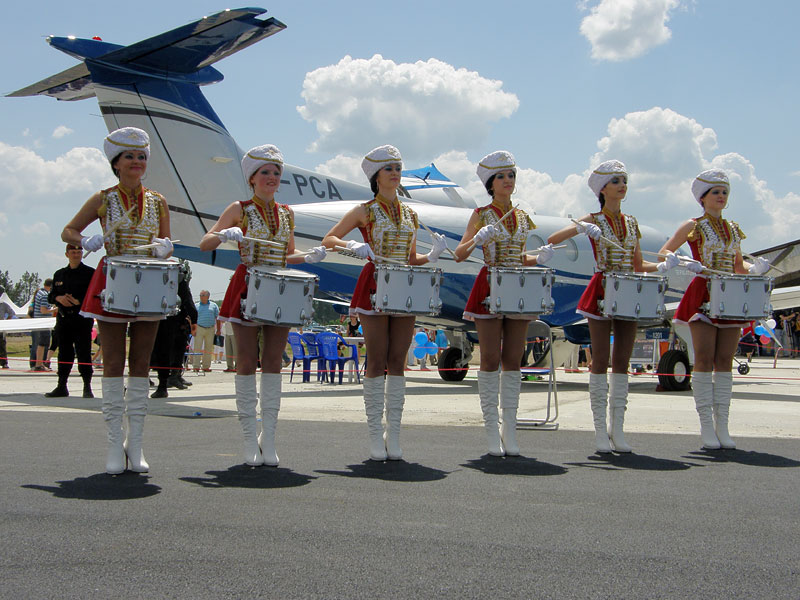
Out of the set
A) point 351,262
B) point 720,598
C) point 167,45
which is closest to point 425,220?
point 351,262

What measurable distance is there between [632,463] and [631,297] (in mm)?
1129

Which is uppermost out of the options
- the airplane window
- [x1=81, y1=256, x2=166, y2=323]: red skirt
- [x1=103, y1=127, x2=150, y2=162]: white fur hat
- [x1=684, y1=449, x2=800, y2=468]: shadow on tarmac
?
the airplane window

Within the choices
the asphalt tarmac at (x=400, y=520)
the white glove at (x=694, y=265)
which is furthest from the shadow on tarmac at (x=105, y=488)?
the white glove at (x=694, y=265)

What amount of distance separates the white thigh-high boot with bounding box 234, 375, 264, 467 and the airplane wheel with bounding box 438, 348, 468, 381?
34.7ft

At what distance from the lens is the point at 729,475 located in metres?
4.62

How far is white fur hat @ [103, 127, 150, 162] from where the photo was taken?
473 cm

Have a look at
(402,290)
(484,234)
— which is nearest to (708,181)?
(484,234)

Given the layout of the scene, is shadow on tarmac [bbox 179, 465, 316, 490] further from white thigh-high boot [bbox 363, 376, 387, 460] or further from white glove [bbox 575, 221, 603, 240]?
white glove [bbox 575, 221, 603, 240]

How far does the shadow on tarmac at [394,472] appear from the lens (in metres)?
4.43

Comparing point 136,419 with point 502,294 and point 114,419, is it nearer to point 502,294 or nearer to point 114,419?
point 114,419

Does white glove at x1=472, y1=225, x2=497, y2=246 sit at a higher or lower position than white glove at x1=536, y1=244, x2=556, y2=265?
higher

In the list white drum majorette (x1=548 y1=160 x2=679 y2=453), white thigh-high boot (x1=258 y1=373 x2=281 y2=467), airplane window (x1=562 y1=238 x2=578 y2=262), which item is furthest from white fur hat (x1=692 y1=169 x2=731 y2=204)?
airplane window (x1=562 y1=238 x2=578 y2=262)

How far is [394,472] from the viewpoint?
4.61 meters

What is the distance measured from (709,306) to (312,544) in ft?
12.7
